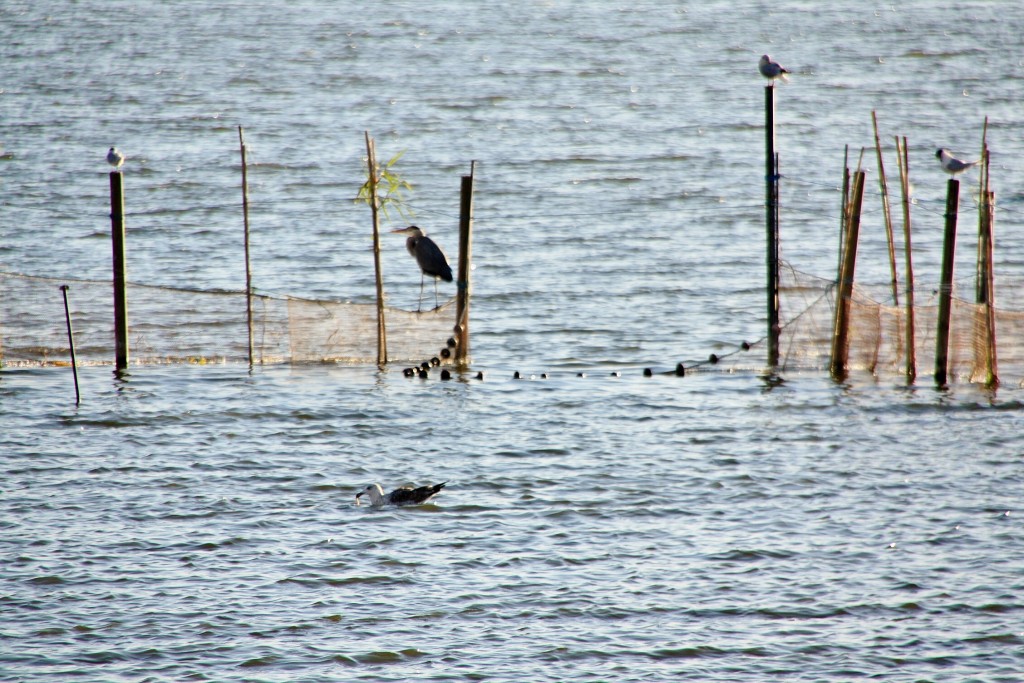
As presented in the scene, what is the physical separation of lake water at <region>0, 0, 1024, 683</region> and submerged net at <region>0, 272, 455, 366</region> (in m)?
0.48

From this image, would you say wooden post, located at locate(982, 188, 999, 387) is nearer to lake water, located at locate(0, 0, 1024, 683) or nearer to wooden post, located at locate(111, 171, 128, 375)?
lake water, located at locate(0, 0, 1024, 683)

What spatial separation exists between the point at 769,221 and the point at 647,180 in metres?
17.5

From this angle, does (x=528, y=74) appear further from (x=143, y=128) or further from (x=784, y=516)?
(x=784, y=516)

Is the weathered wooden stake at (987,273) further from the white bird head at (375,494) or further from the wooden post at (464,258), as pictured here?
the white bird head at (375,494)

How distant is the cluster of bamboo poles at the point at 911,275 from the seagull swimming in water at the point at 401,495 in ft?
21.3

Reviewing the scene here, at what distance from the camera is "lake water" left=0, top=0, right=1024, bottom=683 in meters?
10.3

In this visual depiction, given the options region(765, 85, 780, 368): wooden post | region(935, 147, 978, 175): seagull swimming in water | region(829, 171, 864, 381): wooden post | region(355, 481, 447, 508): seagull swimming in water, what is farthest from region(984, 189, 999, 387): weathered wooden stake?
region(355, 481, 447, 508): seagull swimming in water

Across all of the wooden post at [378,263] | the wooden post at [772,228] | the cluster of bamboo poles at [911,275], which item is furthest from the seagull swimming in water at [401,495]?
the cluster of bamboo poles at [911,275]

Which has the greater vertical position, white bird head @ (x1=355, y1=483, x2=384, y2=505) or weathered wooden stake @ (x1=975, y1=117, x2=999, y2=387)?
weathered wooden stake @ (x1=975, y1=117, x2=999, y2=387)

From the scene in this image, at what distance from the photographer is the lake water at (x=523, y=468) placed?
33.9 ft

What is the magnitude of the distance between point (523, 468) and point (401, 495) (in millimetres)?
1808

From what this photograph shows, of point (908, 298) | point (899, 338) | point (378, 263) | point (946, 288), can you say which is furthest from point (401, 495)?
point (899, 338)

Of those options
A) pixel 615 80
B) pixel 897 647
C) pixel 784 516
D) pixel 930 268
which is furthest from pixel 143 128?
pixel 897 647

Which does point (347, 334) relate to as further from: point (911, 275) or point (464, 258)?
point (911, 275)
